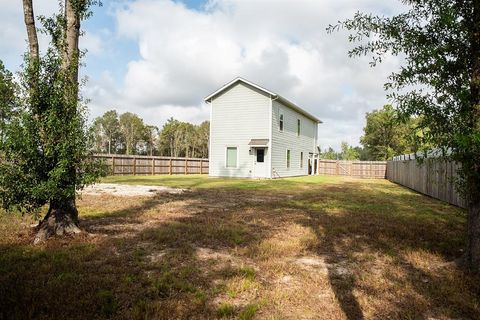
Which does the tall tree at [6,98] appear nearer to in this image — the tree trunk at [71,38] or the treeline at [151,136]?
the tree trunk at [71,38]

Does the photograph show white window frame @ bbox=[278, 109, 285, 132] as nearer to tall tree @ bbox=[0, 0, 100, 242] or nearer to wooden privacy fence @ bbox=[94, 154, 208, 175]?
wooden privacy fence @ bbox=[94, 154, 208, 175]

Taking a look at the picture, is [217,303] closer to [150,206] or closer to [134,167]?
[150,206]

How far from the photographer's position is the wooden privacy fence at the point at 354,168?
35875 mm

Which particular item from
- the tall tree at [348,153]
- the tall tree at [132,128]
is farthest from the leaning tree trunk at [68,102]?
the tall tree at [132,128]

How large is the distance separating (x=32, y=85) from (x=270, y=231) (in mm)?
5530

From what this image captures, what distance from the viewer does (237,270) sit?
15.7 feet

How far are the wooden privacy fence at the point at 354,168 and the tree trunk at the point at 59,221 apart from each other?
34.5 m

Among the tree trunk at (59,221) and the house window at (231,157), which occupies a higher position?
the house window at (231,157)

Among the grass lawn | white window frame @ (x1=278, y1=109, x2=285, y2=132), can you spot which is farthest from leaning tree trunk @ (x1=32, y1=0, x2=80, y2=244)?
white window frame @ (x1=278, y1=109, x2=285, y2=132)

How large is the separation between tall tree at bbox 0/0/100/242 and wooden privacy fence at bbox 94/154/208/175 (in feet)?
62.0

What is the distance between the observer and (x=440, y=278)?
15.1 ft

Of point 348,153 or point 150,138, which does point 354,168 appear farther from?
point 150,138

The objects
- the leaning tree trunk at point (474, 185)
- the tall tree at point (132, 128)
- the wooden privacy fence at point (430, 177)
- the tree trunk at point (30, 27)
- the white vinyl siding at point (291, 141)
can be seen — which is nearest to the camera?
the leaning tree trunk at point (474, 185)

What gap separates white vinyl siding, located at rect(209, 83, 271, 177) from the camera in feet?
80.8
